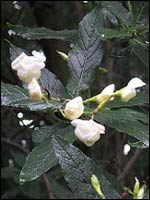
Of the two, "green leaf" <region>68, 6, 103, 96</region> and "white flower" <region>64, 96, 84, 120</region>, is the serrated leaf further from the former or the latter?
"white flower" <region>64, 96, 84, 120</region>

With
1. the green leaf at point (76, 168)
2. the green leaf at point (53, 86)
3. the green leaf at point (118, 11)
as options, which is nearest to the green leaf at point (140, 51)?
the green leaf at point (118, 11)

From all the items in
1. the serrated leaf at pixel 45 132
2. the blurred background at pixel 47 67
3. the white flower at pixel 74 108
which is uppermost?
the white flower at pixel 74 108

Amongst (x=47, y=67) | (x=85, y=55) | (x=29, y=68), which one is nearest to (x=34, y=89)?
(x=29, y=68)

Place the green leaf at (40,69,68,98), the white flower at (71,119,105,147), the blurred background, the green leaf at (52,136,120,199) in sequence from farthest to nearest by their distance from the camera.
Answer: the blurred background
the green leaf at (40,69,68,98)
the green leaf at (52,136,120,199)
the white flower at (71,119,105,147)

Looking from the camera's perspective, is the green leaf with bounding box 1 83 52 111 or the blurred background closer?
the green leaf with bounding box 1 83 52 111

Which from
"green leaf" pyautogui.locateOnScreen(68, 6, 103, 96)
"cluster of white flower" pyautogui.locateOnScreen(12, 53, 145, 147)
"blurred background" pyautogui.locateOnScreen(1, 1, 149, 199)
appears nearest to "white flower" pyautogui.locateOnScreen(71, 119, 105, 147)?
"cluster of white flower" pyautogui.locateOnScreen(12, 53, 145, 147)

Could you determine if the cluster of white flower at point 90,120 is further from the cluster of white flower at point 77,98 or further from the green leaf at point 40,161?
the green leaf at point 40,161

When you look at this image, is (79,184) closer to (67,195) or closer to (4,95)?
(4,95)

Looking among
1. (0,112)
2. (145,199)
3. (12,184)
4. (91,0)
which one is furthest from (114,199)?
(12,184)
